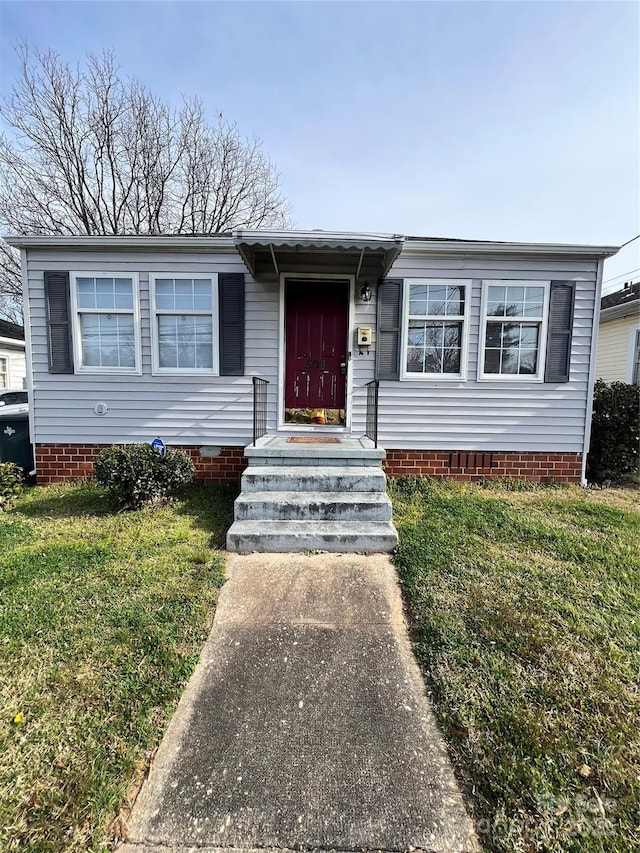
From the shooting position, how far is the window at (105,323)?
531 cm

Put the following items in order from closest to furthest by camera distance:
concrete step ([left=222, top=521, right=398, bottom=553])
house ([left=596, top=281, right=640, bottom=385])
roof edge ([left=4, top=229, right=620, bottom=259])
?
concrete step ([left=222, top=521, right=398, bottom=553]) → roof edge ([left=4, top=229, right=620, bottom=259]) → house ([left=596, top=281, right=640, bottom=385])

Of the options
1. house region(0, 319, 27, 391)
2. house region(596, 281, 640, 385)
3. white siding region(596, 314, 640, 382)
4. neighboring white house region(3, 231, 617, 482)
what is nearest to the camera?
neighboring white house region(3, 231, 617, 482)

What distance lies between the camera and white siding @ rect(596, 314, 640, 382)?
9.47m

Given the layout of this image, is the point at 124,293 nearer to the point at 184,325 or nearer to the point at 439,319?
the point at 184,325

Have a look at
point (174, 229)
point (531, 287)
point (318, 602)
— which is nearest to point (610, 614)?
point (318, 602)

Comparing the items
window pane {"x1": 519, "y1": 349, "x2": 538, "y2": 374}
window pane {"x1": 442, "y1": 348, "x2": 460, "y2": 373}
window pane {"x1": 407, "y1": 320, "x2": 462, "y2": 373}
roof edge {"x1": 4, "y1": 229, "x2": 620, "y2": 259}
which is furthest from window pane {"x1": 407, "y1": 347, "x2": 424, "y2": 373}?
window pane {"x1": 519, "y1": 349, "x2": 538, "y2": 374}

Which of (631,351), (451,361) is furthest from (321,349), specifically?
(631,351)

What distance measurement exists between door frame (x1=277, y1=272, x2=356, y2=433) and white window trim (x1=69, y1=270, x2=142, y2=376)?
6.31ft

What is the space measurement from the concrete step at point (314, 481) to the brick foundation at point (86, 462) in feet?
4.71

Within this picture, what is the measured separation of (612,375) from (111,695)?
1202 cm

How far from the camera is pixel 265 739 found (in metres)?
1.69

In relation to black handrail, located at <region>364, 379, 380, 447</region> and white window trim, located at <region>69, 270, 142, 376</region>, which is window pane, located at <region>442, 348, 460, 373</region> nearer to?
black handrail, located at <region>364, 379, 380, 447</region>

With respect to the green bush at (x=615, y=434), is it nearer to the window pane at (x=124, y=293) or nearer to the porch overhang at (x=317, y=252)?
the porch overhang at (x=317, y=252)

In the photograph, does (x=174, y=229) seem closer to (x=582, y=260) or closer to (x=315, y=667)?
(x=582, y=260)
